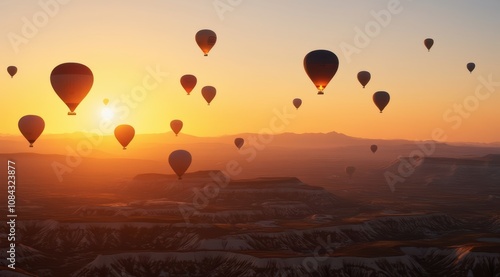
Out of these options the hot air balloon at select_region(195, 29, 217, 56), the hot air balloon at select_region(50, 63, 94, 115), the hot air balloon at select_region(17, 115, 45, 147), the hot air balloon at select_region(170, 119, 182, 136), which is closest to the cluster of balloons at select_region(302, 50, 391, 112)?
the hot air balloon at select_region(195, 29, 217, 56)

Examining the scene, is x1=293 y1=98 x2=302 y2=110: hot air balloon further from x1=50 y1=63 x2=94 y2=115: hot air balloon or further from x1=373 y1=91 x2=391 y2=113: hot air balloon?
x1=50 y1=63 x2=94 y2=115: hot air balloon

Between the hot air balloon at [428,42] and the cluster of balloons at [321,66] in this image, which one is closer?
the cluster of balloons at [321,66]

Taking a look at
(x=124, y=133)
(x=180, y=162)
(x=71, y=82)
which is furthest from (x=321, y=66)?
(x=124, y=133)

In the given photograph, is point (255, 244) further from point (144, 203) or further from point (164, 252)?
point (144, 203)

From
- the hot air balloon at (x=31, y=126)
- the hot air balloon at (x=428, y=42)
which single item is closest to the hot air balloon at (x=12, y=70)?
the hot air balloon at (x=31, y=126)

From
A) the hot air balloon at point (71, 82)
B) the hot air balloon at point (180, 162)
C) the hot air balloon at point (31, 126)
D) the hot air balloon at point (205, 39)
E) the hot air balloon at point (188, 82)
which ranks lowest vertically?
the hot air balloon at point (71, 82)

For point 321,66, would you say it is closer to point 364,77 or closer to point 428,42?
point 364,77

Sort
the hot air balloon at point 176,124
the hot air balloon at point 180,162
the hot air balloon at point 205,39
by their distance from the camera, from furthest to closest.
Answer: the hot air balloon at point 176,124 → the hot air balloon at point 180,162 → the hot air balloon at point 205,39

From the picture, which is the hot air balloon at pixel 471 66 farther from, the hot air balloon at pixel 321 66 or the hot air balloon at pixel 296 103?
the hot air balloon at pixel 321 66
